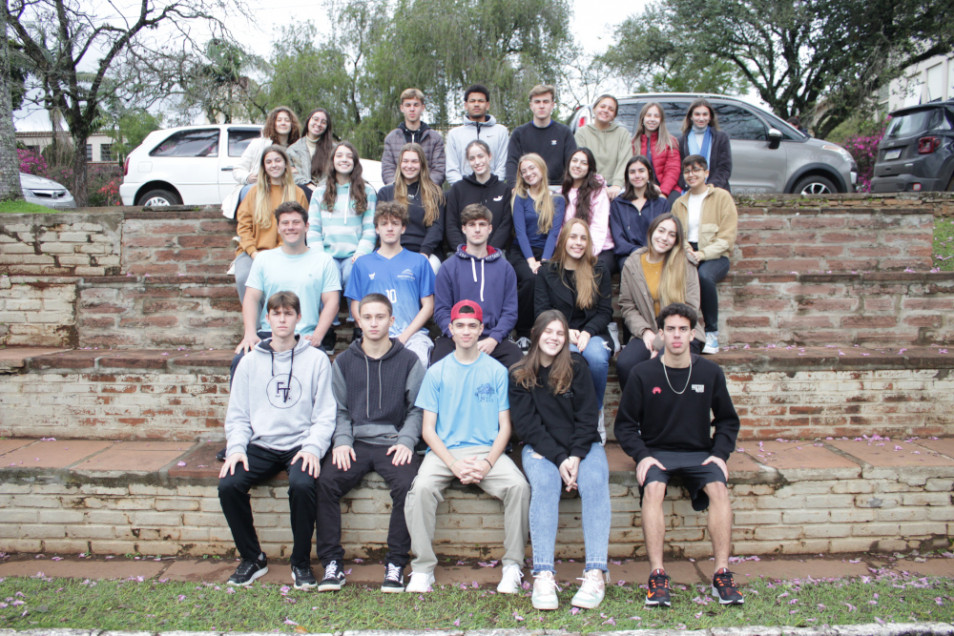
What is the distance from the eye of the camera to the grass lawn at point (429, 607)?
258 centimetres

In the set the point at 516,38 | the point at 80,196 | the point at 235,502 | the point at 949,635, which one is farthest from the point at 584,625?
the point at 516,38

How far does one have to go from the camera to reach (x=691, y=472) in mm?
2998

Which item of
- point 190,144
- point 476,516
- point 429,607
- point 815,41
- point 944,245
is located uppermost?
point 815,41

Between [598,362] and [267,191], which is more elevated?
[267,191]

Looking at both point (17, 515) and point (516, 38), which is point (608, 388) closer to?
point (17, 515)

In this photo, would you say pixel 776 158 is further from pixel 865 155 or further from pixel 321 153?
pixel 865 155

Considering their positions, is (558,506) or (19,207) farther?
(19,207)

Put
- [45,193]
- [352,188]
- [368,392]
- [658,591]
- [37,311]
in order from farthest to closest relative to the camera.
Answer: [45,193]
[37,311]
[352,188]
[368,392]
[658,591]

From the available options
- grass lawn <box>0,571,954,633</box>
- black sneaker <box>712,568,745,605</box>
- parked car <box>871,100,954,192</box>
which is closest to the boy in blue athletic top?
grass lawn <box>0,571,954,633</box>

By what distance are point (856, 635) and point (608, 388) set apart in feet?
5.89

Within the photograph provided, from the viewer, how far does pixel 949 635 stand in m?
2.49

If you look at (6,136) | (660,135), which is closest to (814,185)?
(660,135)

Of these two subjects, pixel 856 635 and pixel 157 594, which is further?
pixel 157 594

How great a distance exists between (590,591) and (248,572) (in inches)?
64.9
